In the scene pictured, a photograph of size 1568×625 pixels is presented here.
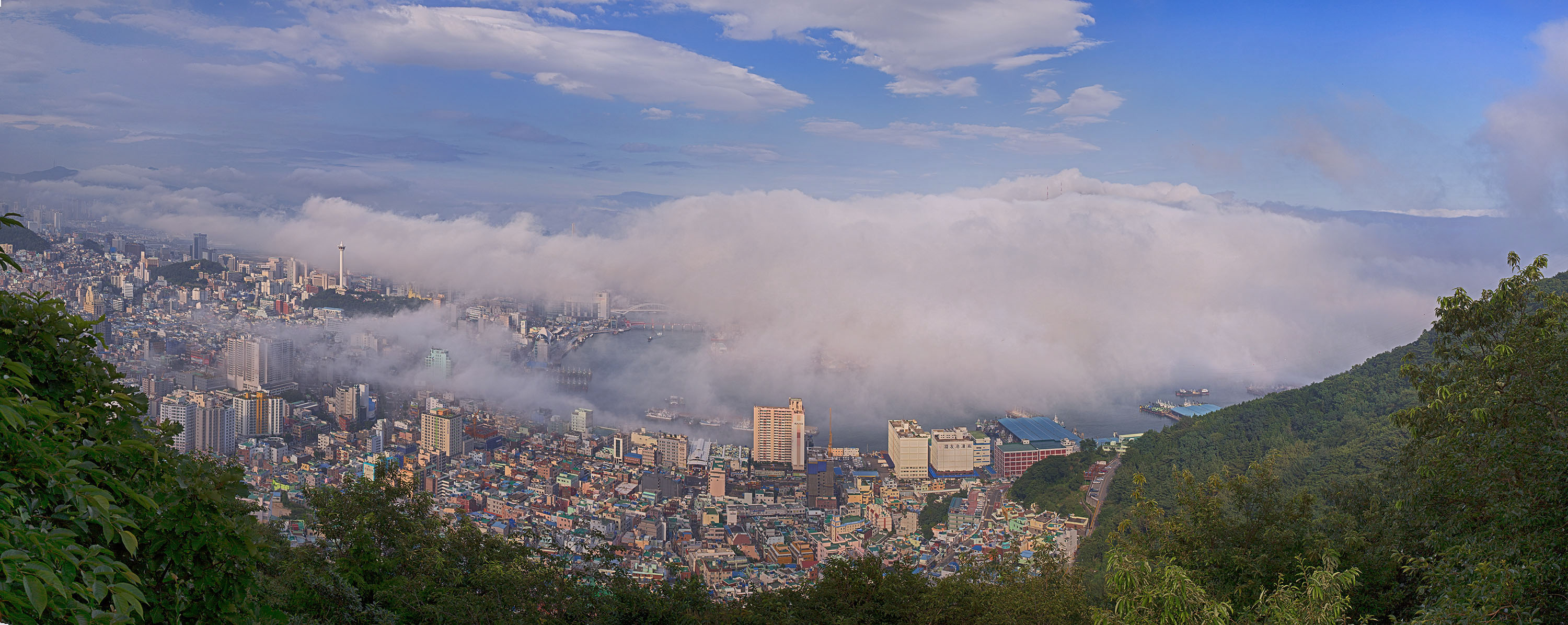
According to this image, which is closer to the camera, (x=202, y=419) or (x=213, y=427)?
(x=202, y=419)

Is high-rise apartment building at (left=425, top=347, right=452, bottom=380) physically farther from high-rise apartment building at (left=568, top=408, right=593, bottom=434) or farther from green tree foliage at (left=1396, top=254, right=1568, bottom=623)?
green tree foliage at (left=1396, top=254, right=1568, bottom=623)

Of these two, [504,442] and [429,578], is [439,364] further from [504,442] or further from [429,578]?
[429,578]

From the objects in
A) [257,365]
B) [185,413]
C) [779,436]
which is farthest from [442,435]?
[779,436]

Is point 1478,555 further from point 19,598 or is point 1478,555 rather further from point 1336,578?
point 19,598

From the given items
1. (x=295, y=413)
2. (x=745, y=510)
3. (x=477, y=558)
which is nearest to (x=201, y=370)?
(x=295, y=413)

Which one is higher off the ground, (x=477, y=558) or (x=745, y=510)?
(x=477, y=558)

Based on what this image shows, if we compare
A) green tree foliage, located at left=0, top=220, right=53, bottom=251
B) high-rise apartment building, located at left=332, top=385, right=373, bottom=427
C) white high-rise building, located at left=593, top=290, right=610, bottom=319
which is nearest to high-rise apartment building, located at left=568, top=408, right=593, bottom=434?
high-rise apartment building, located at left=332, top=385, right=373, bottom=427

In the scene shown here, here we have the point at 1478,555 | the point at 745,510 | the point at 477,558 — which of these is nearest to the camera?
the point at 1478,555

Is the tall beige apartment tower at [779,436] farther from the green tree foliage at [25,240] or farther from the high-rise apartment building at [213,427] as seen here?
the green tree foliage at [25,240]
